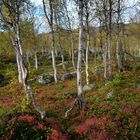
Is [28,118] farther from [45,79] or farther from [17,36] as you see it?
[45,79]

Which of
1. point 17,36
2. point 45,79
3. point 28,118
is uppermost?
point 17,36

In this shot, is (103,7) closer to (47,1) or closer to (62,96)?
(47,1)

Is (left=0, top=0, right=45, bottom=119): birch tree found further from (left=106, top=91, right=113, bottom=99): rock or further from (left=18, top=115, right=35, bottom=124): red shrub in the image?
(left=106, top=91, right=113, bottom=99): rock

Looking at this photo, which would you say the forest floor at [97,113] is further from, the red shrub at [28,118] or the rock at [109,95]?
the red shrub at [28,118]

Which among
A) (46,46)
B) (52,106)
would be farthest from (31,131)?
(46,46)

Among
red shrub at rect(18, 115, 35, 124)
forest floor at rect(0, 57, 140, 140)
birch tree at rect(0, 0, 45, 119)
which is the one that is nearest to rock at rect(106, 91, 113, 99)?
forest floor at rect(0, 57, 140, 140)

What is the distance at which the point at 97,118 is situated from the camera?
62.2ft

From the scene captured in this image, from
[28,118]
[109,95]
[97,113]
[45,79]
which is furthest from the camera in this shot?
[45,79]

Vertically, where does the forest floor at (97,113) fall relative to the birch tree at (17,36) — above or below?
below

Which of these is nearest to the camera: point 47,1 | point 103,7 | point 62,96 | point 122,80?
point 62,96

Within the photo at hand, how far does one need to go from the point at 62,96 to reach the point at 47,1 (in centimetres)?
1865

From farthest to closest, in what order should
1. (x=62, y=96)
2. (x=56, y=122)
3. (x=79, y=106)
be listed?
(x=62, y=96), (x=79, y=106), (x=56, y=122)

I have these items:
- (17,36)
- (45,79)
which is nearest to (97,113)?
(17,36)

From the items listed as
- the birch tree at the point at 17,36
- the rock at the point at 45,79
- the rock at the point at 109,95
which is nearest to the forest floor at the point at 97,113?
the rock at the point at 109,95
